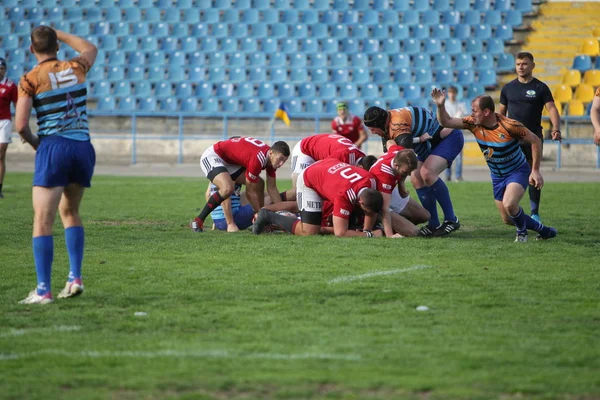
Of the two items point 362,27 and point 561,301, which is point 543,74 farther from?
point 561,301

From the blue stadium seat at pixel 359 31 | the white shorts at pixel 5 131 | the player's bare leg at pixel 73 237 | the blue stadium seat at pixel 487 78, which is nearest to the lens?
the player's bare leg at pixel 73 237

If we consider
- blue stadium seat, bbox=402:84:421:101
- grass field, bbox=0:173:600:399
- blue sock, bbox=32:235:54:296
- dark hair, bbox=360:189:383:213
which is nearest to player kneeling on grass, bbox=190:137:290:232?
grass field, bbox=0:173:600:399

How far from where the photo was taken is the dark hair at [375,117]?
10.5 metres

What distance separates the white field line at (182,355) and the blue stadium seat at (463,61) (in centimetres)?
2401

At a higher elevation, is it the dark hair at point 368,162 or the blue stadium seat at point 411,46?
the blue stadium seat at point 411,46

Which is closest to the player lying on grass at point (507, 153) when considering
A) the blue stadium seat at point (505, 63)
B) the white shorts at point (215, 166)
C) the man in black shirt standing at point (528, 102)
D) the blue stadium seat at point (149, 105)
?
the man in black shirt standing at point (528, 102)

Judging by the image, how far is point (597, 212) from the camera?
14.2 metres

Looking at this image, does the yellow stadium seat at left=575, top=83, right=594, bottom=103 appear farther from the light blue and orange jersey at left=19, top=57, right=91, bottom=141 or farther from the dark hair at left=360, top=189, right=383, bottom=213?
the light blue and orange jersey at left=19, top=57, right=91, bottom=141

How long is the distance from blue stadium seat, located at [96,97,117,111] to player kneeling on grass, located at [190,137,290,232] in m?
17.2

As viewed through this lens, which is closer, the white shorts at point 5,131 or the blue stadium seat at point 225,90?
the white shorts at point 5,131

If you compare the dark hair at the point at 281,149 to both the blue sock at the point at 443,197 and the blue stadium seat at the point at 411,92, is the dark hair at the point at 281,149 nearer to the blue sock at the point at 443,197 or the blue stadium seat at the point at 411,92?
the blue sock at the point at 443,197

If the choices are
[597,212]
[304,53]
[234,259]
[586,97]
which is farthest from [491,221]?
[304,53]

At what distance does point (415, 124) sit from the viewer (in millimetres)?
10961

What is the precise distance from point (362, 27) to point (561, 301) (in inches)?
921
